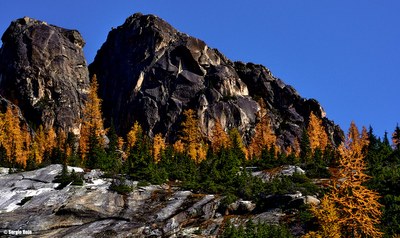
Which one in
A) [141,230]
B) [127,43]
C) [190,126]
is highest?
[127,43]

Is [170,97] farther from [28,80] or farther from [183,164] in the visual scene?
[183,164]

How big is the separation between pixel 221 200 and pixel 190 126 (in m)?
41.3

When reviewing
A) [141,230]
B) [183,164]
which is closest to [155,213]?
[141,230]

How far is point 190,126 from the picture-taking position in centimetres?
7994

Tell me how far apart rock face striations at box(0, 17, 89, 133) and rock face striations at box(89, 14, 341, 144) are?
508 inches

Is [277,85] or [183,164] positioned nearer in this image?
[183,164]

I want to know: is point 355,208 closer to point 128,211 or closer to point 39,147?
point 128,211

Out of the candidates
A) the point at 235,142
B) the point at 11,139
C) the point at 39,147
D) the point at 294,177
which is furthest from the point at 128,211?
the point at 39,147

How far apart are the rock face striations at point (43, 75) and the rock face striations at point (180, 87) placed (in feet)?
42.4

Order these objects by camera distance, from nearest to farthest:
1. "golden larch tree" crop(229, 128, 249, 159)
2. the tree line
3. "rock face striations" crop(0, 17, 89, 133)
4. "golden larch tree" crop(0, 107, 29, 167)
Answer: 1. the tree line
2. "golden larch tree" crop(229, 128, 249, 159)
3. "golden larch tree" crop(0, 107, 29, 167)
4. "rock face striations" crop(0, 17, 89, 133)

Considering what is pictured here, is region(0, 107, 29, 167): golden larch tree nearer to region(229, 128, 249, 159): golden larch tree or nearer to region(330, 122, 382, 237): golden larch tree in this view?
region(229, 128, 249, 159): golden larch tree

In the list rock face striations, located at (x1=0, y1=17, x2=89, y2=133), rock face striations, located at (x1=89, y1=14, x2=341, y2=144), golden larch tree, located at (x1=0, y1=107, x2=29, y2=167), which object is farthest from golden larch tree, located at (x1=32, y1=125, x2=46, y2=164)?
rock face striations, located at (x1=89, y1=14, x2=341, y2=144)

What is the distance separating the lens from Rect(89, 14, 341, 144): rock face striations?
13312 cm

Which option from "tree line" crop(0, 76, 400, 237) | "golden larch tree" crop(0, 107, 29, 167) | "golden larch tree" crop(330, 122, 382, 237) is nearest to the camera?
"golden larch tree" crop(330, 122, 382, 237)
